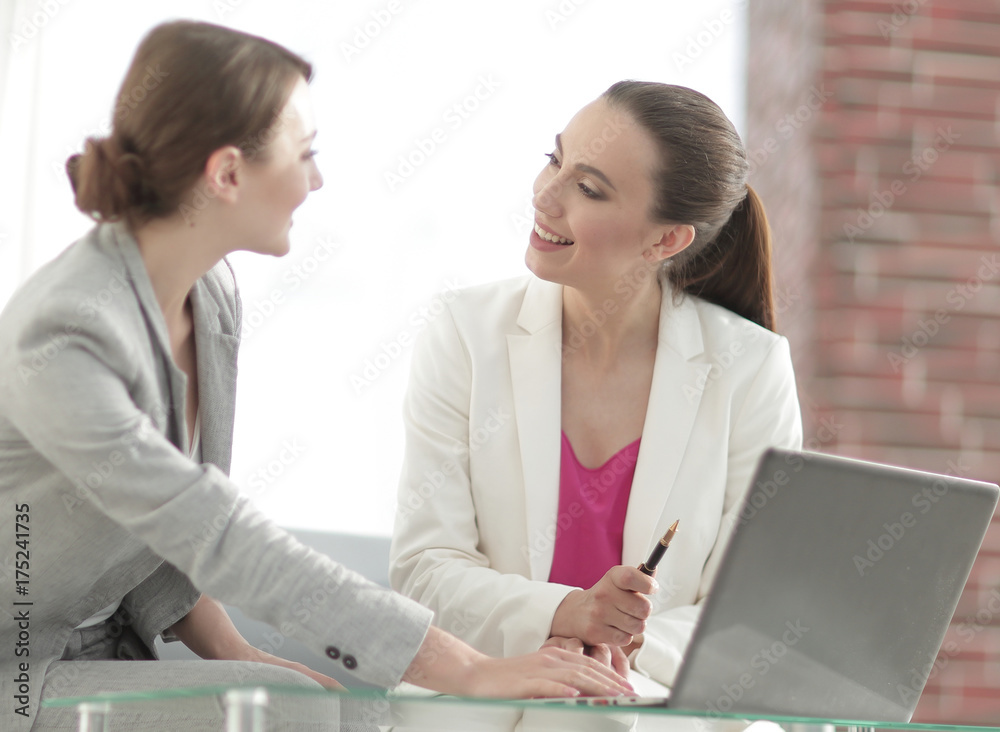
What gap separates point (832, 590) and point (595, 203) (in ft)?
3.20

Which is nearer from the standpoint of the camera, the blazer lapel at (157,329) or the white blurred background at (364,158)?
the blazer lapel at (157,329)

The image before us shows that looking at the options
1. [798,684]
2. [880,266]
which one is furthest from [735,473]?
[880,266]

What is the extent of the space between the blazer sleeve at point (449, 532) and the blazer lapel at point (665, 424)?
0.74 ft

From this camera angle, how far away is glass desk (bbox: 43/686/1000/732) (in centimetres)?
98

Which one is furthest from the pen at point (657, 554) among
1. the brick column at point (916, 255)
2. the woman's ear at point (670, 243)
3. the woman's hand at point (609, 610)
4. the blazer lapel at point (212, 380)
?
the brick column at point (916, 255)

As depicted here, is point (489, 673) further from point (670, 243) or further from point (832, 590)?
point (670, 243)

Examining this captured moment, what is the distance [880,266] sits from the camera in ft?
8.55

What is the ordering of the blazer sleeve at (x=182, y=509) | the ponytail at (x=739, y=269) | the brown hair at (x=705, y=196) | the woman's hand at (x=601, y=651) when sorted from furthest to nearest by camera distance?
1. the ponytail at (x=739, y=269)
2. the brown hair at (x=705, y=196)
3. the woman's hand at (x=601, y=651)
4. the blazer sleeve at (x=182, y=509)

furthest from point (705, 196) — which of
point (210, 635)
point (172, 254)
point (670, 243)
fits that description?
point (210, 635)

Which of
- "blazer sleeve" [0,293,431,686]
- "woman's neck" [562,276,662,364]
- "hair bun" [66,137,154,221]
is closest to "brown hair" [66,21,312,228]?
"hair bun" [66,137,154,221]

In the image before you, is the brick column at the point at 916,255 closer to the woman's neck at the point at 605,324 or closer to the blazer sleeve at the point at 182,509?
the woman's neck at the point at 605,324

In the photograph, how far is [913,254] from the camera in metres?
2.62

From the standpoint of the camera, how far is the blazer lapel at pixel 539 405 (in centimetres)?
180

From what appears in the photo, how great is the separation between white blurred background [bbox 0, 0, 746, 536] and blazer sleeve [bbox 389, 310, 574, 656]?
0.88 meters
